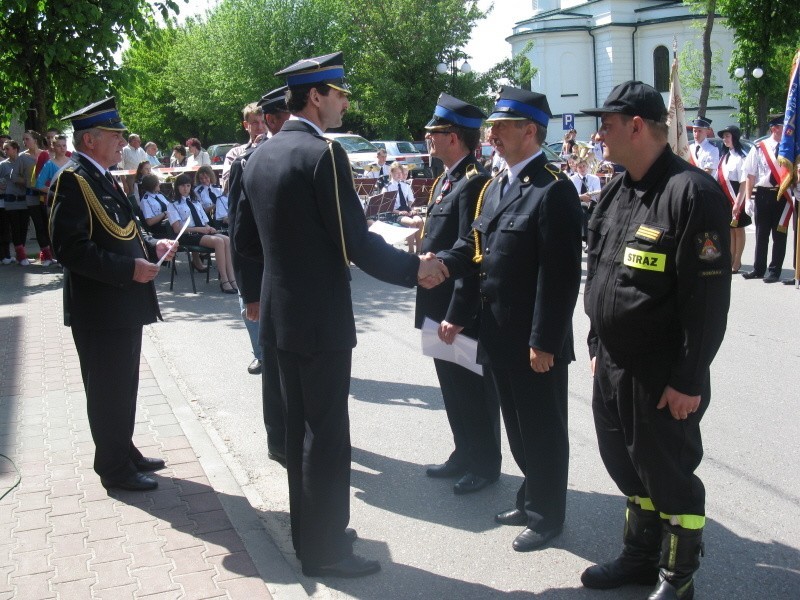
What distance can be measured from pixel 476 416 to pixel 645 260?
186cm

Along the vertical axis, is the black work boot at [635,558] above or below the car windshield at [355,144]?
below

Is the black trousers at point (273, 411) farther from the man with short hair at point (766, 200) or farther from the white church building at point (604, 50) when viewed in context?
the white church building at point (604, 50)

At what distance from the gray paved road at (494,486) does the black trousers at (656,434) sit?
553 mm

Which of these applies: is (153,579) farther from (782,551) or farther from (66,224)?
(782,551)

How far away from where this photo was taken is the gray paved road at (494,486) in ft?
12.9

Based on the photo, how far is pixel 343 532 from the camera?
407 cm

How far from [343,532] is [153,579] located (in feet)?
2.87

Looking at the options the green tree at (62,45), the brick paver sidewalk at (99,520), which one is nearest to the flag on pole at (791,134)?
the brick paver sidewalk at (99,520)

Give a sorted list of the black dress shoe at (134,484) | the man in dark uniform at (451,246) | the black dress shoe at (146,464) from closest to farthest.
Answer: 1. the man in dark uniform at (451,246)
2. the black dress shoe at (134,484)
3. the black dress shoe at (146,464)

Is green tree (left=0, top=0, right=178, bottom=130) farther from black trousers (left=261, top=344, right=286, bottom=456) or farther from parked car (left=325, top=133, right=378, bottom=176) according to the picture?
parked car (left=325, top=133, right=378, bottom=176)

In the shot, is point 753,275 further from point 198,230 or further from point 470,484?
point 470,484

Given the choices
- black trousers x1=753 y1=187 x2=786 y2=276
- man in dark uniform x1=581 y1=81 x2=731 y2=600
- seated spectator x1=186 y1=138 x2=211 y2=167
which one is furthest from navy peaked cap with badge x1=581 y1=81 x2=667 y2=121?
seated spectator x1=186 y1=138 x2=211 y2=167

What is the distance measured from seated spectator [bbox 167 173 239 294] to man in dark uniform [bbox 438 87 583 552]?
26.7ft

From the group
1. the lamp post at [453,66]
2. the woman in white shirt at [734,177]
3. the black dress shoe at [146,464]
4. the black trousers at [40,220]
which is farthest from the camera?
the lamp post at [453,66]
